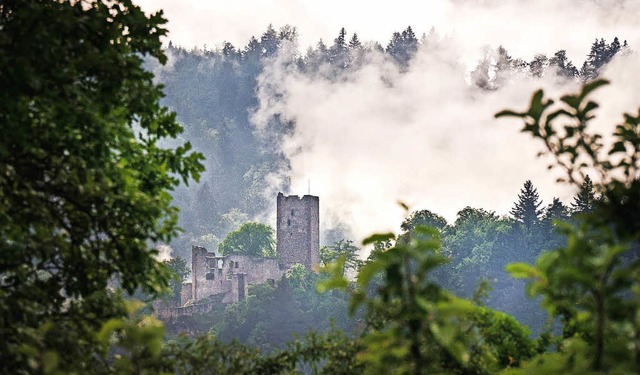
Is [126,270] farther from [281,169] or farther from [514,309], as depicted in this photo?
[281,169]

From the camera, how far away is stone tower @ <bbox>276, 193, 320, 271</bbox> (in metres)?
88.8

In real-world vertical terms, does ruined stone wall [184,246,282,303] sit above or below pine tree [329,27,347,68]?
below

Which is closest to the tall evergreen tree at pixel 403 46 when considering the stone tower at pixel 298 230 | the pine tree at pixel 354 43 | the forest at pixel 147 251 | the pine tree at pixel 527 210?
the pine tree at pixel 354 43

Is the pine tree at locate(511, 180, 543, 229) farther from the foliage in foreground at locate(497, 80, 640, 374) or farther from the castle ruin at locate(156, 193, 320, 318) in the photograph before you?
the foliage in foreground at locate(497, 80, 640, 374)

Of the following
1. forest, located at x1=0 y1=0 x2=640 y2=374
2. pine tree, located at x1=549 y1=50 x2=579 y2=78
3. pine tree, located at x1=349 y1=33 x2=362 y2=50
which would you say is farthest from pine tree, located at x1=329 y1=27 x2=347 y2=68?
forest, located at x1=0 y1=0 x2=640 y2=374

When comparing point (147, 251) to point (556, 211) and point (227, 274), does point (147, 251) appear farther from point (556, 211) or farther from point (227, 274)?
point (227, 274)

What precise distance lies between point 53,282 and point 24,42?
2529 millimetres

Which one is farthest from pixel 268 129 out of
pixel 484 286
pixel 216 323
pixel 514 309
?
pixel 484 286

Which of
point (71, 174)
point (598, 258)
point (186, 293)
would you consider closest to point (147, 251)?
point (71, 174)

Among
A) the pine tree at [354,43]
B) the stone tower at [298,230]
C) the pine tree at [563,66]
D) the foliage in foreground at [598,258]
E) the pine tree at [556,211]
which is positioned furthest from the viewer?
Result: the pine tree at [354,43]

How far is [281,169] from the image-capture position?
175m

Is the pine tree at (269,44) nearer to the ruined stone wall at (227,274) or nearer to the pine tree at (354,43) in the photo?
the pine tree at (354,43)

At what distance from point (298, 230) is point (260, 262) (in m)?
5.81

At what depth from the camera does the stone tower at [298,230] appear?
8881cm
